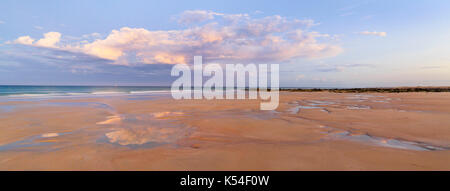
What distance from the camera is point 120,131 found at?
5570 millimetres

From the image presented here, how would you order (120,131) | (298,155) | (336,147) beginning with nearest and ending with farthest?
1. (298,155)
2. (336,147)
3. (120,131)

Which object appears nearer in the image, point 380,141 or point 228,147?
point 228,147

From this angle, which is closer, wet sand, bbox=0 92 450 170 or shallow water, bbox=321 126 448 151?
wet sand, bbox=0 92 450 170

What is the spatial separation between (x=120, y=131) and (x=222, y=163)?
380 centimetres

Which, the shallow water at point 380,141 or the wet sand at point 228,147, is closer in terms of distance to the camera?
the wet sand at point 228,147

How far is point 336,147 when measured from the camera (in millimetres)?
3980
